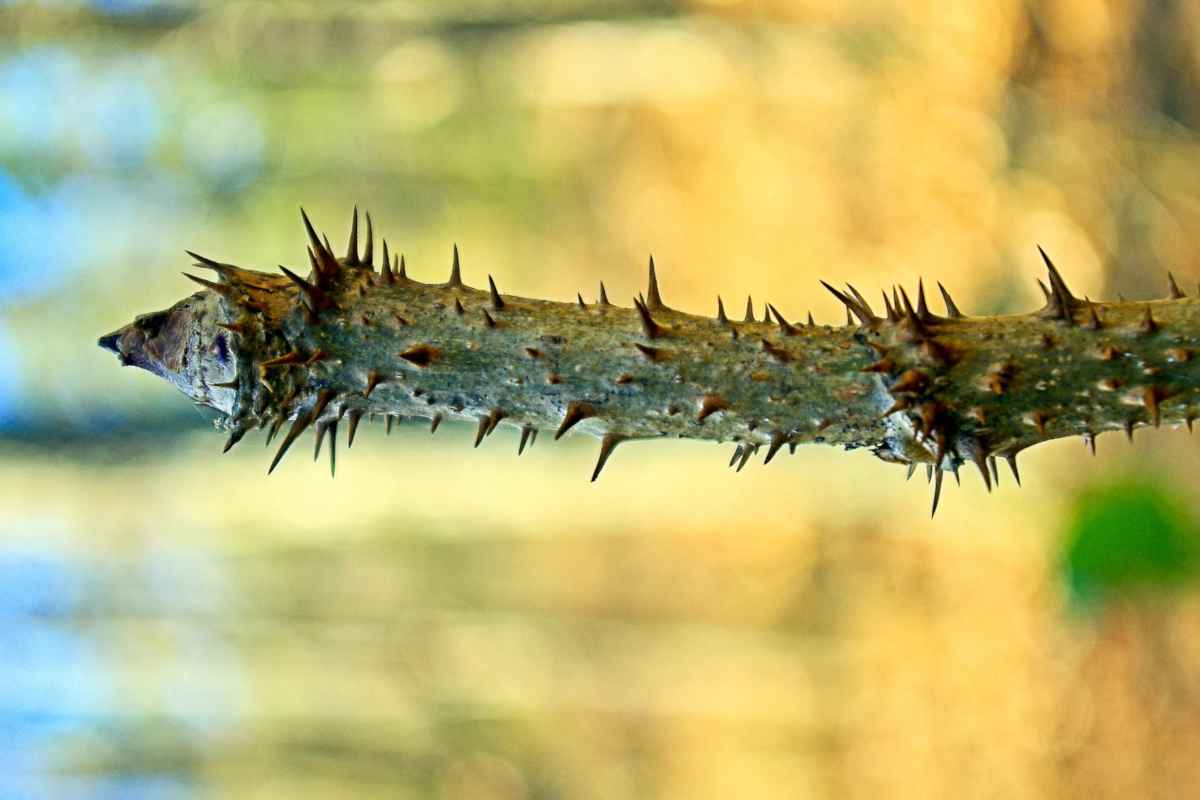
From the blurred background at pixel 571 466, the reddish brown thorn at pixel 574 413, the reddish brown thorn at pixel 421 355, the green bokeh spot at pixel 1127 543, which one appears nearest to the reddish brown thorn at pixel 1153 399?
the reddish brown thorn at pixel 574 413

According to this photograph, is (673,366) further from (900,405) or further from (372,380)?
(372,380)

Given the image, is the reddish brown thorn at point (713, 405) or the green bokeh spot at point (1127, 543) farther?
the green bokeh spot at point (1127, 543)

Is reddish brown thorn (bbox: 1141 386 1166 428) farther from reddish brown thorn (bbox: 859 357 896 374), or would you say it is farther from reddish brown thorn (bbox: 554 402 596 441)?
reddish brown thorn (bbox: 554 402 596 441)

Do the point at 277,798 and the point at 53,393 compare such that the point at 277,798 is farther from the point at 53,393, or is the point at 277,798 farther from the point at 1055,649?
the point at 1055,649

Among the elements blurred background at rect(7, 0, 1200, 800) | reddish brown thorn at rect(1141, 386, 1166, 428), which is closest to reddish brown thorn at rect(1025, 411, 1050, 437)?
reddish brown thorn at rect(1141, 386, 1166, 428)

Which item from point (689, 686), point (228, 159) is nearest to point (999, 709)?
point (689, 686)

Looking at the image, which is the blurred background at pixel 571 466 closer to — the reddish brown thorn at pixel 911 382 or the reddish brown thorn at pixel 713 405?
the reddish brown thorn at pixel 911 382
